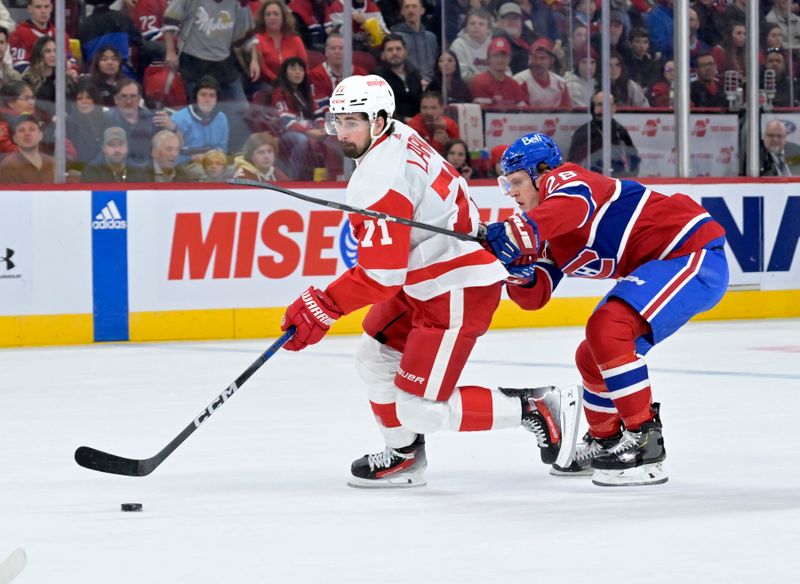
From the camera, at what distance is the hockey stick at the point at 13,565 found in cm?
272

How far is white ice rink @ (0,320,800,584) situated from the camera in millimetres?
2861

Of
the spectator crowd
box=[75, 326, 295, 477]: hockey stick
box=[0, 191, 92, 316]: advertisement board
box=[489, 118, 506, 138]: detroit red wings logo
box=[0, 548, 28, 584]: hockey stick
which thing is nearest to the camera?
box=[0, 548, 28, 584]: hockey stick

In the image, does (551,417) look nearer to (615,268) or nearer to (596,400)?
(596,400)

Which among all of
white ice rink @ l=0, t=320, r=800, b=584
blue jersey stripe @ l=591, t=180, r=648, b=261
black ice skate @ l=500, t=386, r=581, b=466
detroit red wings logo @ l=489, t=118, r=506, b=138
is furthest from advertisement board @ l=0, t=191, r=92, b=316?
blue jersey stripe @ l=591, t=180, r=648, b=261

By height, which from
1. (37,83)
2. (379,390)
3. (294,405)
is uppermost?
(37,83)

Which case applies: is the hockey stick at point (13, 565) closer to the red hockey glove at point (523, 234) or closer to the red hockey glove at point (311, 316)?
the red hockey glove at point (311, 316)

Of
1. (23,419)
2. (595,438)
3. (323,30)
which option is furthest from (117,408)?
(323,30)

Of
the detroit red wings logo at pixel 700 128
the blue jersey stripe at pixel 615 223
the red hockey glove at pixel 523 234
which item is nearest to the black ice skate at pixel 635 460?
the blue jersey stripe at pixel 615 223

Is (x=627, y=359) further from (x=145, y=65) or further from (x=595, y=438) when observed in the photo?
(x=145, y=65)

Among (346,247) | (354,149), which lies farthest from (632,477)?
(346,247)

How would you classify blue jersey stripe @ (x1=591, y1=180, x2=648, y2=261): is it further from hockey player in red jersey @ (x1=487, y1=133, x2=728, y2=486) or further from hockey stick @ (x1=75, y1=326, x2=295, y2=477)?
hockey stick @ (x1=75, y1=326, x2=295, y2=477)

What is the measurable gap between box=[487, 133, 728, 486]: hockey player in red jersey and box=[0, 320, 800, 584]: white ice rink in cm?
15

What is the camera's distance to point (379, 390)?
3.96 metres

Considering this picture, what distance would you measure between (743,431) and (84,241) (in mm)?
4103
